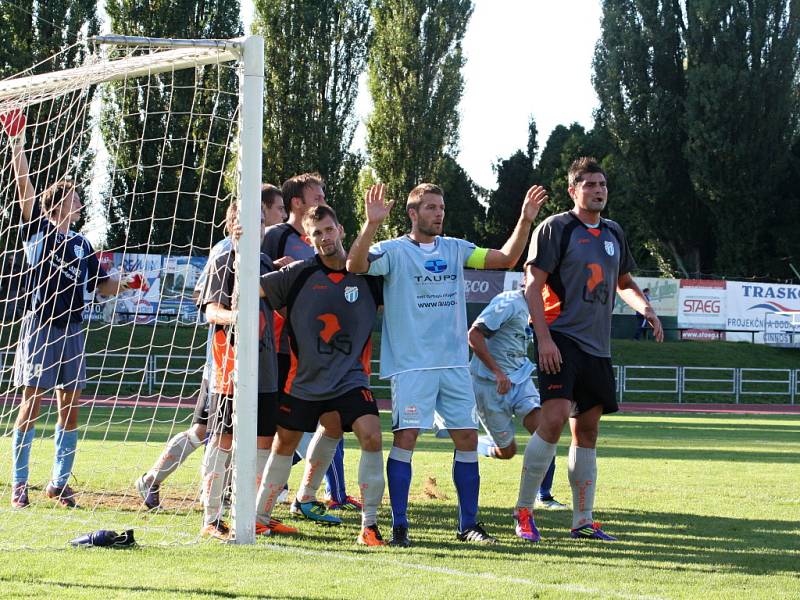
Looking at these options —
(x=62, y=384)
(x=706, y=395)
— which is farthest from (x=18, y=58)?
(x=62, y=384)

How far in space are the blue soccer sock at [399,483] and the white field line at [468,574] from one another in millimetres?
453

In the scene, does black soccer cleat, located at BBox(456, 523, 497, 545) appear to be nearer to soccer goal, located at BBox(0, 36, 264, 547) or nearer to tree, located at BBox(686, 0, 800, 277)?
soccer goal, located at BBox(0, 36, 264, 547)

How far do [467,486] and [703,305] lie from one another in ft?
93.8

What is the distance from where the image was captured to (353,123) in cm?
3941

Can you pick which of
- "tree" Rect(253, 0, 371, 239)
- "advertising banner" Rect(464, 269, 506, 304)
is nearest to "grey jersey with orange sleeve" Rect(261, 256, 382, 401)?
"advertising banner" Rect(464, 269, 506, 304)

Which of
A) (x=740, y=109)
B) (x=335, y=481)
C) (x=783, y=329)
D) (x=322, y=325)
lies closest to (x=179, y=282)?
(x=335, y=481)

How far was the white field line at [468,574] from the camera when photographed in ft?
15.7

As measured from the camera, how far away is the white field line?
188 inches

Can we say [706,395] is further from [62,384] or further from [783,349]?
[62,384]

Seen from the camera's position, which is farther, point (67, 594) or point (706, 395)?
point (706, 395)

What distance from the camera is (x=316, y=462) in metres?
→ 7.17

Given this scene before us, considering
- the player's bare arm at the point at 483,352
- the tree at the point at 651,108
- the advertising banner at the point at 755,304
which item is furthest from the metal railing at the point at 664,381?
the player's bare arm at the point at 483,352

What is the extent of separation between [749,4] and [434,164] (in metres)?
13.4

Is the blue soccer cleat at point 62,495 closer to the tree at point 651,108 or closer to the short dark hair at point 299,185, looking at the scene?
the short dark hair at point 299,185
